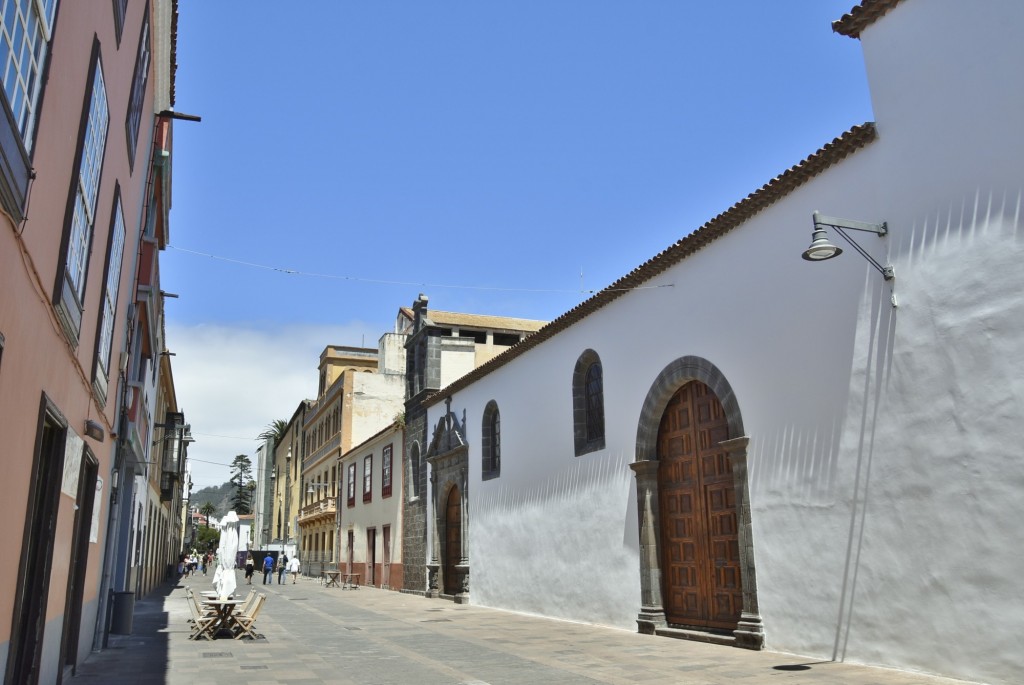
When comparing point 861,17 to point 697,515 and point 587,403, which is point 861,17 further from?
point 587,403

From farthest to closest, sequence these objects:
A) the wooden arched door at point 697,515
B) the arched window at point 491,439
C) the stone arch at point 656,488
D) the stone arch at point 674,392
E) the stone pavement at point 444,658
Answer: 1. the arched window at point 491,439
2. the wooden arched door at point 697,515
3. the stone arch at point 674,392
4. the stone arch at point 656,488
5. the stone pavement at point 444,658

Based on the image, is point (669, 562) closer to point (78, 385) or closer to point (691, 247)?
point (691, 247)

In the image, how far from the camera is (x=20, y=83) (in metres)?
4.12

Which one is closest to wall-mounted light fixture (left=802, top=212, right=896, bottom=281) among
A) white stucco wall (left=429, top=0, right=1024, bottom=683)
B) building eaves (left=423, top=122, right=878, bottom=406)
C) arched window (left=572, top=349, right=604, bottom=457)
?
white stucco wall (left=429, top=0, right=1024, bottom=683)

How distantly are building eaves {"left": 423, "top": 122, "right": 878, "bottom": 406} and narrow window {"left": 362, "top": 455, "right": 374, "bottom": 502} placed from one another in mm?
15619

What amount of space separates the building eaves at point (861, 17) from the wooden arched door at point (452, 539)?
1502cm

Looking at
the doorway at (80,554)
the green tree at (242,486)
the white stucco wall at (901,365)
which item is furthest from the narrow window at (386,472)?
the green tree at (242,486)

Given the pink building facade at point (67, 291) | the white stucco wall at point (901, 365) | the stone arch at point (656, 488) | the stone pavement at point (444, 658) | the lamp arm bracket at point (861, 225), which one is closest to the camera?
the pink building facade at point (67, 291)

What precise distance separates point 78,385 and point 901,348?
8.01 m

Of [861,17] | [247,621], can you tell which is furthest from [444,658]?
[861,17]

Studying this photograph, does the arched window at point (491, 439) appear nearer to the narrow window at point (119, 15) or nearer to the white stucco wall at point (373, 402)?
the narrow window at point (119, 15)

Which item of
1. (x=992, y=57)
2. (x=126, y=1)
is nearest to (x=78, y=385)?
(x=126, y=1)

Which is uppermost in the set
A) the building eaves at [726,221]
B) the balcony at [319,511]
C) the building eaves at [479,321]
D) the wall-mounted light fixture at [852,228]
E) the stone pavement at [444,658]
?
the building eaves at [479,321]

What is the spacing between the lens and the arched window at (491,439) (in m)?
18.8
